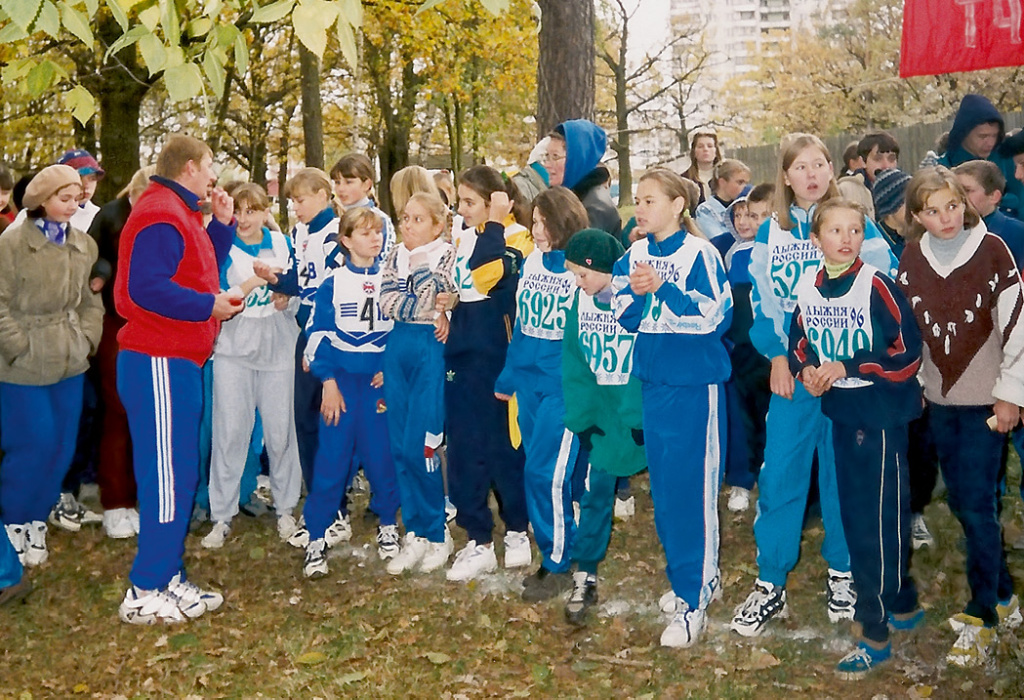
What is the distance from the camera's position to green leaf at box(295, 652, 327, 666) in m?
4.92

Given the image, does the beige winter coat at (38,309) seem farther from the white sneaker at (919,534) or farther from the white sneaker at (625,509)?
the white sneaker at (919,534)

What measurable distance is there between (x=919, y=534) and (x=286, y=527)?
389 cm

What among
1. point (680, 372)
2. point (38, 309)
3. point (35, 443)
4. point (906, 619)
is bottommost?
point (906, 619)

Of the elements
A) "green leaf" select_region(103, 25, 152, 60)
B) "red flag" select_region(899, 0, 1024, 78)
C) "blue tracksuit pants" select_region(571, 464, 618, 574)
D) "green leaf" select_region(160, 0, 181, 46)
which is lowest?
"blue tracksuit pants" select_region(571, 464, 618, 574)

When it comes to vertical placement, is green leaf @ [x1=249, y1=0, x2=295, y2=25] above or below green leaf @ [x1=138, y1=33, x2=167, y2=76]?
above

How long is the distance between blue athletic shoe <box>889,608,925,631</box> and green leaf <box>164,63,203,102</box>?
3635mm

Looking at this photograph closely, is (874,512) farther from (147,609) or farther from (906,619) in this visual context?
(147,609)

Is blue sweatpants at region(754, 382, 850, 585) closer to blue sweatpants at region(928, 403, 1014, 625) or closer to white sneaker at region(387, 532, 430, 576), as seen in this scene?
blue sweatpants at region(928, 403, 1014, 625)

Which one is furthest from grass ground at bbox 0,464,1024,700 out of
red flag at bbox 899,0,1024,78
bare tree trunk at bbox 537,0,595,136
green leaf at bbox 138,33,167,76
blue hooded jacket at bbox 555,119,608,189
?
bare tree trunk at bbox 537,0,595,136

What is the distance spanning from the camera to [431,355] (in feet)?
18.9

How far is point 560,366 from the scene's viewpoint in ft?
17.5

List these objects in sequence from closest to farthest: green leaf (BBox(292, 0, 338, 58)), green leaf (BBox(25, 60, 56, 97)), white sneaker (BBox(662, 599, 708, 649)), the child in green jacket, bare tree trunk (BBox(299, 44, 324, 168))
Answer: green leaf (BBox(292, 0, 338, 58)), green leaf (BBox(25, 60, 56, 97)), white sneaker (BBox(662, 599, 708, 649)), the child in green jacket, bare tree trunk (BBox(299, 44, 324, 168))

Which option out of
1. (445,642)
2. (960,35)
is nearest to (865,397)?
(445,642)

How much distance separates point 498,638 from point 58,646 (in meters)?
2.25
